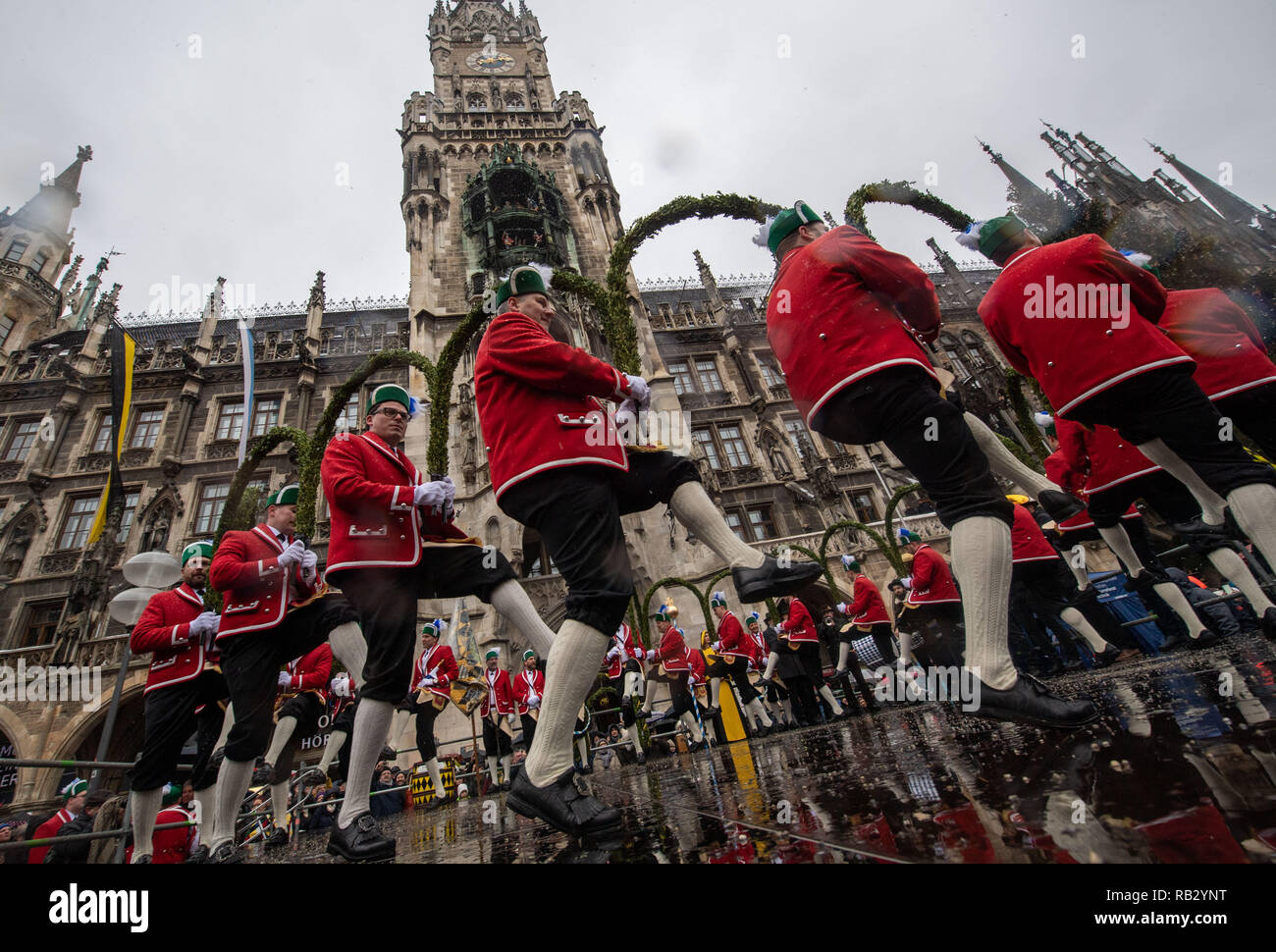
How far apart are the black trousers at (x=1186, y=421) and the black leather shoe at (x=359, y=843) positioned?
3.61m

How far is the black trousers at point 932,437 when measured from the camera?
2035 mm

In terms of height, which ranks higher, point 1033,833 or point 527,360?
point 527,360

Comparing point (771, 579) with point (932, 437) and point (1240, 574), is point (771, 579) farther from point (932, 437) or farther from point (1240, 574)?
point (1240, 574)

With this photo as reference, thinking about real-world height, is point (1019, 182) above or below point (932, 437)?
above

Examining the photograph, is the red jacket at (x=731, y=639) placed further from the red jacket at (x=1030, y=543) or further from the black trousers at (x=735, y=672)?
the red jacket at (x=1030, y=543)

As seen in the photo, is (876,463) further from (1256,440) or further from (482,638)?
(1256,440)

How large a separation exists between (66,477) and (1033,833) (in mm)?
26775

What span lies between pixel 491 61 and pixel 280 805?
35716mm

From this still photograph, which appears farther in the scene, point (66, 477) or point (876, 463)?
point (876, 463)

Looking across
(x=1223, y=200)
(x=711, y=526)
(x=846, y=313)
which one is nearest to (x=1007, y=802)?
(x=711, y=526)

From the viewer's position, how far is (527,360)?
7.19 ft

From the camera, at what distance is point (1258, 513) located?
2273 millimetres

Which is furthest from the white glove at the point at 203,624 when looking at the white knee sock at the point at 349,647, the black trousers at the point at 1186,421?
the black trousers at the point at 1186,421
